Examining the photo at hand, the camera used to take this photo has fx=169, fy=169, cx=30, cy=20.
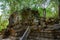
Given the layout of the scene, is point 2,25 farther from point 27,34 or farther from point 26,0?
point 27,34

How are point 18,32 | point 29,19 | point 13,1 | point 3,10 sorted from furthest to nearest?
point 3,10 < point 13,1 < point 29,19 < point 18,32

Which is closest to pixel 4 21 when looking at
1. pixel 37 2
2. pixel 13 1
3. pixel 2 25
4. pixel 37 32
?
pixel 2 25

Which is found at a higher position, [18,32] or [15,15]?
[15,15]

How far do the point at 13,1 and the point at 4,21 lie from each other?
3.58 metres

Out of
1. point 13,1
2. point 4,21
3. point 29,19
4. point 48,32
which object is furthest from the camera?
point 4,21

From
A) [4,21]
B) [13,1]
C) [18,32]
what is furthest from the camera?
[4,21]

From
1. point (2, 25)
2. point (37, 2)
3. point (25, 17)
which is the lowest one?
point (2, 25)

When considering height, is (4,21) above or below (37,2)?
below

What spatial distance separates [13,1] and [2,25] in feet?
13.5

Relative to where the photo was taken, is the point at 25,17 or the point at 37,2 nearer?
the point at 25,17

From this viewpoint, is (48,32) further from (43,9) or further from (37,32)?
(43,9)

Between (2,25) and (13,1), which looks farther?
(2,25)

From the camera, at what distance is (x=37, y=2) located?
18.8 meters

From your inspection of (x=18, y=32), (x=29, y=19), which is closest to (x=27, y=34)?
(x=18, y=32)
